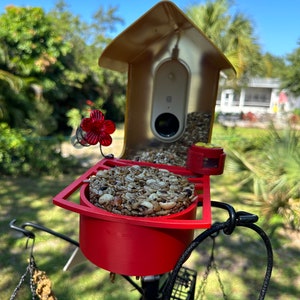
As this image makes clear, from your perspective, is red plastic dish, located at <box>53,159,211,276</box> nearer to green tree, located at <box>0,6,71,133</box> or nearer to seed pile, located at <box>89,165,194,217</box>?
seed pile, located at <box>89,165,194,217</box>

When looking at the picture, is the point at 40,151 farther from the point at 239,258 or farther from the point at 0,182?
the point at 239,258

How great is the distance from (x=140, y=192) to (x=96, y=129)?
1.27 ft

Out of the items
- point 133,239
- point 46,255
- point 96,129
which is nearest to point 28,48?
point 46,255

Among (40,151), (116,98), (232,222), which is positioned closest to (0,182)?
(40,151)

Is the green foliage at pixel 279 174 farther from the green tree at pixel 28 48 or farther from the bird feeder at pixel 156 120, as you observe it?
the green tree at pixel 28 48

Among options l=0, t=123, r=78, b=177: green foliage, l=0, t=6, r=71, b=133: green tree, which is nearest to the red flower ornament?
l=0, t=123, r=78, b=177: green foliage

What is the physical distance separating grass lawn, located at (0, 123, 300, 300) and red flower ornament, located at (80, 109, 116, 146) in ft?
5.64

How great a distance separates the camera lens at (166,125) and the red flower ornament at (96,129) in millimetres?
568

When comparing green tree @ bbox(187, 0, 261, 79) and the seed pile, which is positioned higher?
green tree @ bbox(187, 0, 261, 79)

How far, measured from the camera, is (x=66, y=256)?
3008 mm

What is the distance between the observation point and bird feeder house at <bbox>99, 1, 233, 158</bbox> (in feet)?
5.27

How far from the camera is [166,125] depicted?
1.86 meters

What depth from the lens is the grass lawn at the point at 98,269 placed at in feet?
8.42

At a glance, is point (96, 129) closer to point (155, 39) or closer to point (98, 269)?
point (155, 39)
